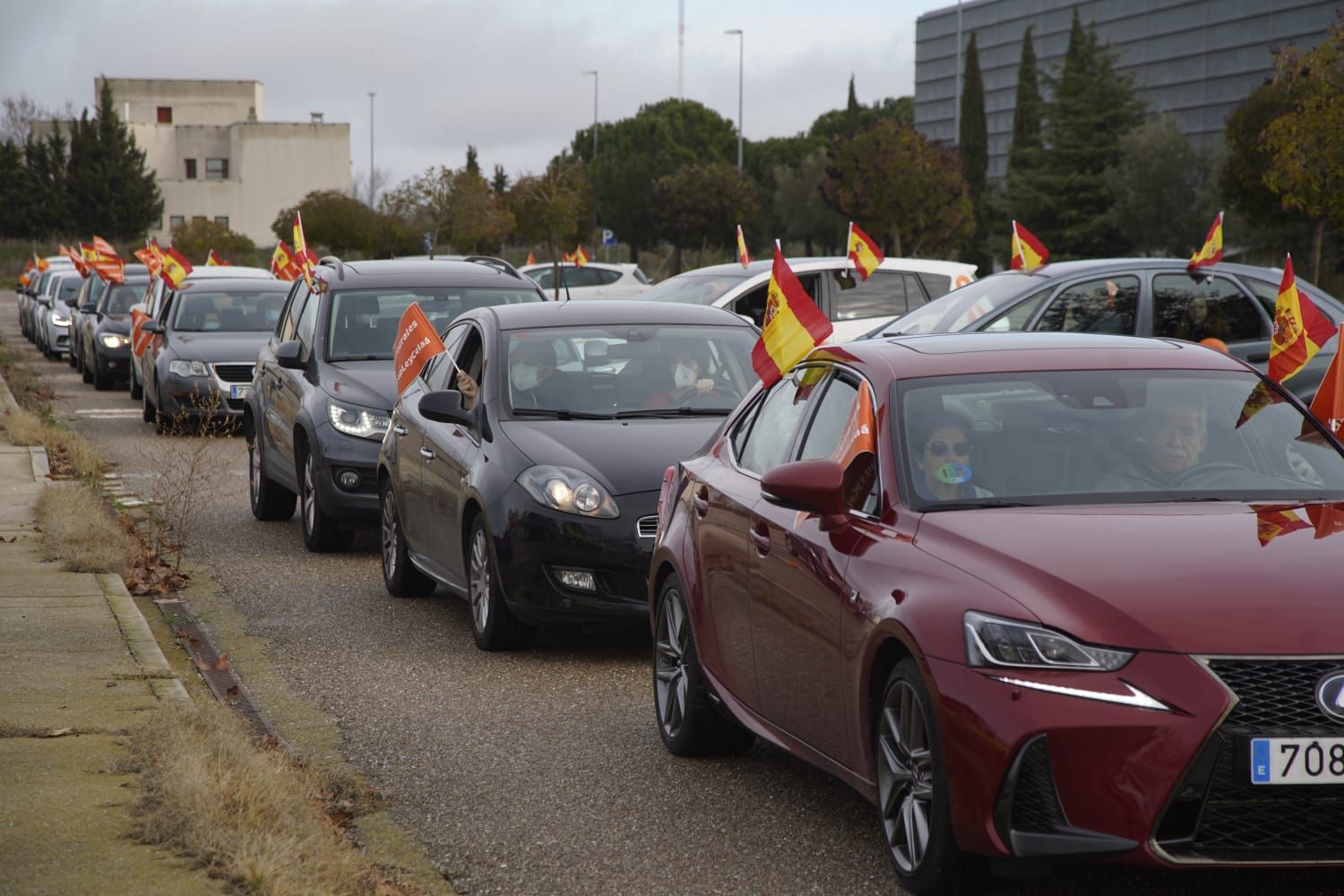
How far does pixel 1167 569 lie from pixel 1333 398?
11.8 ft

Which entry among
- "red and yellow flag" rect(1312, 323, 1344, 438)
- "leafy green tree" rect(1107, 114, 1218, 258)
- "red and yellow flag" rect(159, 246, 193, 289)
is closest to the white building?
"leafy green tree" rect(1107, 114, 1218, 258)

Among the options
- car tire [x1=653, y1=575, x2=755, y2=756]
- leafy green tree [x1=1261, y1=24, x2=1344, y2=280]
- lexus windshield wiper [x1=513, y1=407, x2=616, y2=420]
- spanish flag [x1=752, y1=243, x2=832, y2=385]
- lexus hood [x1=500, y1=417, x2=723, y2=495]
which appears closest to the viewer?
car tire [x1=653, y1=575, x2=755, y2=756]

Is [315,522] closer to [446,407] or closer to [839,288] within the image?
[446,407]

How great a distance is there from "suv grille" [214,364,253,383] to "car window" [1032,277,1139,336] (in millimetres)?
11321

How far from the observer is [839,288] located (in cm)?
1936

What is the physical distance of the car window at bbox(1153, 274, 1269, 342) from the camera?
12992 mm

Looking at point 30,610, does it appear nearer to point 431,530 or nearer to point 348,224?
point 431,530

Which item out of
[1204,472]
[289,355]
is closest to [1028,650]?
[1204,472]

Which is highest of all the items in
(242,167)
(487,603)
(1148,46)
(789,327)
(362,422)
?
(1148,46)

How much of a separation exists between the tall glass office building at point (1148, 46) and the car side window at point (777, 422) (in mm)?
95094

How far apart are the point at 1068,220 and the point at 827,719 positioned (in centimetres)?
7229

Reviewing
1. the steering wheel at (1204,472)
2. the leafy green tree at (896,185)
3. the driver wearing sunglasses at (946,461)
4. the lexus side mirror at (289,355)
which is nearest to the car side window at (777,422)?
the driver wearing sunglasses at (946,461)

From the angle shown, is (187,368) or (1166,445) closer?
(1166,445)

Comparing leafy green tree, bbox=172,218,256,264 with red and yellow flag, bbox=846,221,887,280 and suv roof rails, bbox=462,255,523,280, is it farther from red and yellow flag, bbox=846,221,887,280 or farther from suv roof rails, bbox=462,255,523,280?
red and yellow flag, bbox=846,221,887,280
